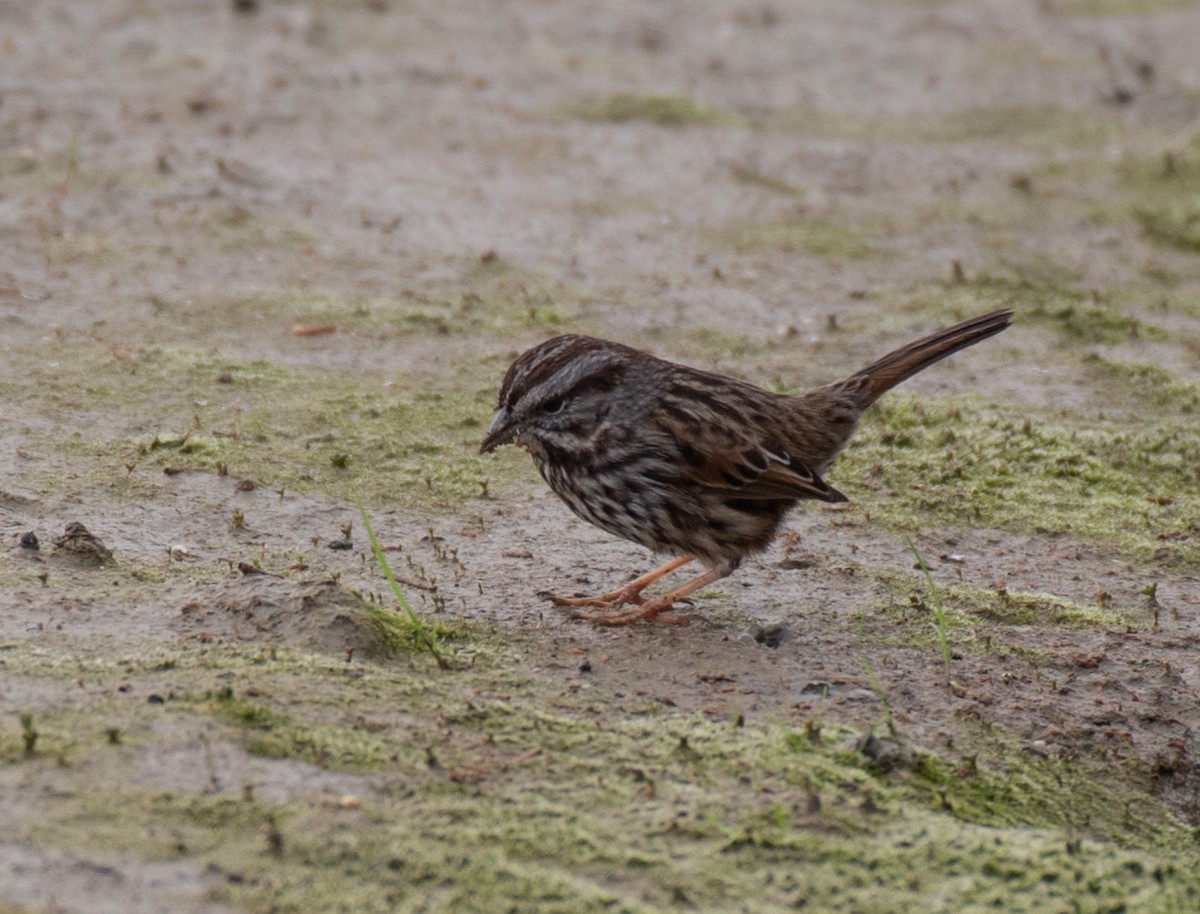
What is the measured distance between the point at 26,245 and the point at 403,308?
1.96 m

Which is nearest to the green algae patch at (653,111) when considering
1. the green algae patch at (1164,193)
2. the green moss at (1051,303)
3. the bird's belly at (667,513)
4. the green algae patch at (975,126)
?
the green algae patch at (975,126)

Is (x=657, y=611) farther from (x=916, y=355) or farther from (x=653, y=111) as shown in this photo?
(x=653, y=111)

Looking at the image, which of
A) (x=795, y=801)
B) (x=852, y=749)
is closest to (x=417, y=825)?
(x=795, y=801)

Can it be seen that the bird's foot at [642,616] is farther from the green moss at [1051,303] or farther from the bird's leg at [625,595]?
the green moss at [1051,303]

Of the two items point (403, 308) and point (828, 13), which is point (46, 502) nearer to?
point (403, 308)

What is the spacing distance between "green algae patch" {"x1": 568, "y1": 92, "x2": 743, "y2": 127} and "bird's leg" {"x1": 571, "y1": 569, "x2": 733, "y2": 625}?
5.57 meters

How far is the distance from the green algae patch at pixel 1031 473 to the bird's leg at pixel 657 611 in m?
1.02

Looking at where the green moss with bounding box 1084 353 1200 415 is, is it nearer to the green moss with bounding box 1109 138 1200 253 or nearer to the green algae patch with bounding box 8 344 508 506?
the green moss with bounding box 1109 138 1200 253

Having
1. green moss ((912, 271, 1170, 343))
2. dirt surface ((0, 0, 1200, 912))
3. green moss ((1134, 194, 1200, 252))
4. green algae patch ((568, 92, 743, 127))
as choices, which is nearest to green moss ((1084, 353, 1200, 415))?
dirt surface ((0, 0, 1200, 912))

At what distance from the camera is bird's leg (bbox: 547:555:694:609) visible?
5758 millimetres

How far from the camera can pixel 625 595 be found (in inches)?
231

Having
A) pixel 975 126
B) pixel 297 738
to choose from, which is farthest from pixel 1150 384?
pixel 297 738

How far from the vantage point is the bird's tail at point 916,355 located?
6.46m

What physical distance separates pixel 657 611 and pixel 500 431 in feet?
2.84
